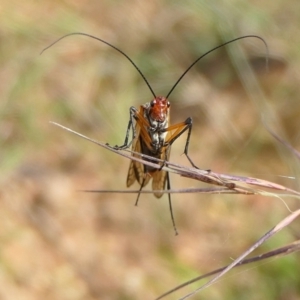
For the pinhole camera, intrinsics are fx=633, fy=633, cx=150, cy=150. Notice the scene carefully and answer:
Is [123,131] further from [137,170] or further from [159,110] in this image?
[159,110]

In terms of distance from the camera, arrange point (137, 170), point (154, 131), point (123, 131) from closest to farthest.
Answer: point (154, 131)
point (137, 170)
point (123, 131)

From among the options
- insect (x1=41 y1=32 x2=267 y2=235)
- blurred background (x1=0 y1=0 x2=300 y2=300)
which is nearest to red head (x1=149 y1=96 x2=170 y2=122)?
insect (x1=41 y1=32 x2=267 y2=235)

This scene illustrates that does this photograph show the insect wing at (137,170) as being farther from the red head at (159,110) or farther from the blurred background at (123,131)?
the blurred background at (123,131)

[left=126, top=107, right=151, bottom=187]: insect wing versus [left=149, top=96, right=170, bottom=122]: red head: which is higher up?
[left=149, top=96, right=170, bottom=122]: red head

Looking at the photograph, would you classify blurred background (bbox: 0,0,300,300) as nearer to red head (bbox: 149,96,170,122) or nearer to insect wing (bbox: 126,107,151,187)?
insect wing (bbox: 126,107,151,187)

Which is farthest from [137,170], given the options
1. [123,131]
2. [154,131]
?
[123,131]

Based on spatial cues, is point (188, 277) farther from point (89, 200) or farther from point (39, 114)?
point (39, 114)

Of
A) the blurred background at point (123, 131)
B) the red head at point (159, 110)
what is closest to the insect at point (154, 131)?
the red head at point (159, 110)

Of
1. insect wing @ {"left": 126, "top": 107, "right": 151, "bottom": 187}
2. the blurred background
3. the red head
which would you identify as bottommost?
insect wing @ {"left": 126, "top": 107, "right": 151, "bottom": 187}

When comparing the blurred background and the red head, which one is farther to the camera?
the blurred background
